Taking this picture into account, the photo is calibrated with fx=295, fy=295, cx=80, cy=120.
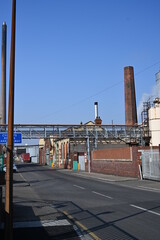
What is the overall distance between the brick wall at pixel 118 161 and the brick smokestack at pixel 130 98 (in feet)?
57.5

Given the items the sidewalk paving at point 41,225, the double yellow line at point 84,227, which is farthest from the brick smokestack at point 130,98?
the double yellow line at point 84,227

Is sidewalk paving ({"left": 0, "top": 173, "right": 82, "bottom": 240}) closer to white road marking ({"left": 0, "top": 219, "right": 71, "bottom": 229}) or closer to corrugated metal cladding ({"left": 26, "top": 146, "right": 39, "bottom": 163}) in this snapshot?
white road marking ({"left": 0, "top": 219, "right": 71, "bottom": 229})

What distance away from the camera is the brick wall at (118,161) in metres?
28.0

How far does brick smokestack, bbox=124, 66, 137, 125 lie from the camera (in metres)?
55.9

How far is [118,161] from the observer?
31.6m

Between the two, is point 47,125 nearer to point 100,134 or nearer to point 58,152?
point 100,134

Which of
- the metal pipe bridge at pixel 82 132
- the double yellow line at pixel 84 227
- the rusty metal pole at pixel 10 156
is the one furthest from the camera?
the metal pipe bridge at pixel 82 132

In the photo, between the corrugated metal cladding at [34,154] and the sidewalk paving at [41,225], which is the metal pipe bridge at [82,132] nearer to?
the sidewalk paving at [41,225]

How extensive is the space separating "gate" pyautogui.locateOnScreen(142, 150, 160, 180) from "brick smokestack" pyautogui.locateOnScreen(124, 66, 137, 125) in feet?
100

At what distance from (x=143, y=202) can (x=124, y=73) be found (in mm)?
46840

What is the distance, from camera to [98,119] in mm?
57500

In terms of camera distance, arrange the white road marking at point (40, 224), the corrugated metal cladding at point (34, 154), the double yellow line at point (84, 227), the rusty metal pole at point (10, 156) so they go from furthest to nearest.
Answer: the corrugated metal cladding at point (34, 154), the white road marking at point (40, 224), the double yellow line at point (84, 227), the rusty metal pole at point (10, 156)

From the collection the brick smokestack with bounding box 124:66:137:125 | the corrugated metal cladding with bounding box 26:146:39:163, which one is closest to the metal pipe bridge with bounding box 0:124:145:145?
the brick smokestack with bounding box 124:66:137:125

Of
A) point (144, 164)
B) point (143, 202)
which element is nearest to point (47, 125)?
point (144, 164)
